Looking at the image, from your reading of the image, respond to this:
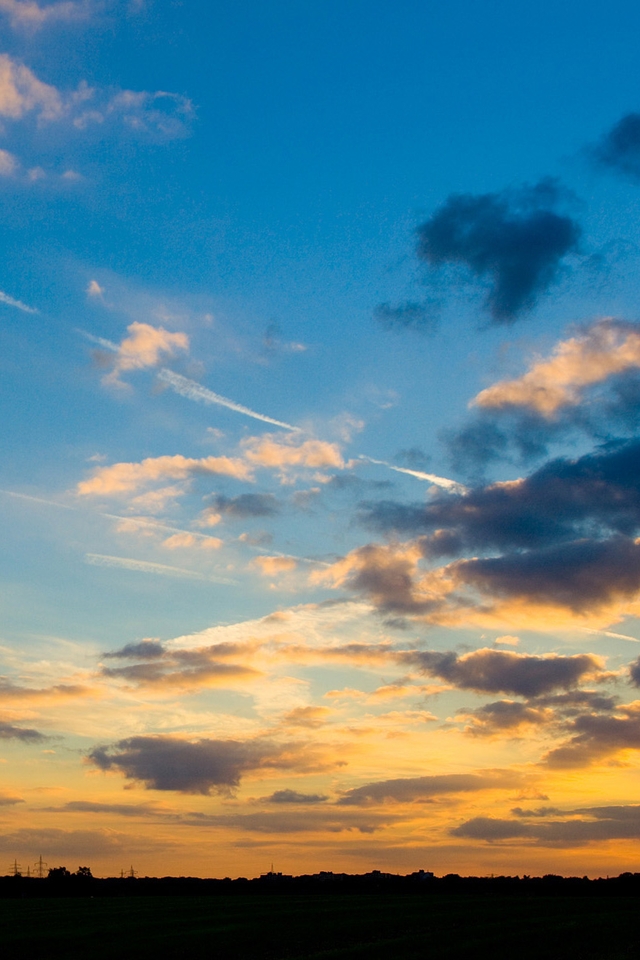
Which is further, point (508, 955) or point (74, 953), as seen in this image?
point (74, 953)

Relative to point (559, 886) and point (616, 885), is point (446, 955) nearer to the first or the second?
point (559, 886)

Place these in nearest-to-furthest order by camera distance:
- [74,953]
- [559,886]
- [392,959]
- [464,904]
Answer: [392,959]
[74,953]
[464,904]
[559,886]

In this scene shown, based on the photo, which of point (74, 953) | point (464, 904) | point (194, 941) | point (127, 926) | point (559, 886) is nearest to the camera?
point (74, 953)

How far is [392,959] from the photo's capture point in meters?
50.2

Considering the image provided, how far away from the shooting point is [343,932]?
67625mm

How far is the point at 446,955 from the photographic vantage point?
51688 millimetres

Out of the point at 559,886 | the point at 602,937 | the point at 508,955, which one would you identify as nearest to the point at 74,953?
the point at 508,955

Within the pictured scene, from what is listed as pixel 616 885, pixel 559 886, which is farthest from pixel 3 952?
pixel 616 885

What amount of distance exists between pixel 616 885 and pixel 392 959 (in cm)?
17334

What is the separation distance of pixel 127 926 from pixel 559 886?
13847 cm

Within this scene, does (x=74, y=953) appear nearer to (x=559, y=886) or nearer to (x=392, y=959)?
(x=392, y=959)

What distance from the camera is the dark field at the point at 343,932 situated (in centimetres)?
5525

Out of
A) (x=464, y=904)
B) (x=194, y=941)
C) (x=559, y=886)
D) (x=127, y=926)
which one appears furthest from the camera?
(x=559, y=886)

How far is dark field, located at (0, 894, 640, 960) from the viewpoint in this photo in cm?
5525
